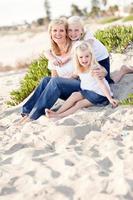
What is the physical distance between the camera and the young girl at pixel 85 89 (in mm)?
7328

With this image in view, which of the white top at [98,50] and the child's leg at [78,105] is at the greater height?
the white top at [98,50]

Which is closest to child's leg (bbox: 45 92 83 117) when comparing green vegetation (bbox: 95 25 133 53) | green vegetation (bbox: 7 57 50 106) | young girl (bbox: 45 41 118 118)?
young girl (bbox: 45 41 118 118)

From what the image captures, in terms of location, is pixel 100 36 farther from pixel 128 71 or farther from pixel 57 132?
pixel 57 132

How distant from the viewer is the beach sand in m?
4.84

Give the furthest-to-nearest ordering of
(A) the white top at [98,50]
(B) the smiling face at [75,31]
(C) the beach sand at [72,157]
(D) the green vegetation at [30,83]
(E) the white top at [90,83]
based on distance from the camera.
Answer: (D) the green vegetation at [30,83] → (A) the white top at [98,50] → (B) the smiling face at [75,31] → (E) the white top at [90,83] → (C) the beach sand at [72,157]

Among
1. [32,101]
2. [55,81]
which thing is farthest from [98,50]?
[32,101]

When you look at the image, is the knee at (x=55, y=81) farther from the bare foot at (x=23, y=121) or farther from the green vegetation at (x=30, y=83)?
the green vegetation at (x=30, y=83)

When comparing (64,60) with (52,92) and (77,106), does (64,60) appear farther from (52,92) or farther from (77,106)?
(77,106)

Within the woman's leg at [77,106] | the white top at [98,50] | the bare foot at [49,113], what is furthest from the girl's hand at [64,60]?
the bare foot at [49,113]

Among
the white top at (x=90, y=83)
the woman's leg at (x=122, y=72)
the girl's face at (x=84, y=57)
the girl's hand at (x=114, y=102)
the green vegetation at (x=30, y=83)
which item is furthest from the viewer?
the green vegetation at (x=30, y=83)

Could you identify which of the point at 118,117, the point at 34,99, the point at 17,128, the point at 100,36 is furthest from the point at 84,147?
the point at 100,36

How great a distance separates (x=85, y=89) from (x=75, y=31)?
33.0 inches

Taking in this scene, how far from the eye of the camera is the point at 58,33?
769cm

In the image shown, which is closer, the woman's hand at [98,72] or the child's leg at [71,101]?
the woman's hand at [98,72]
